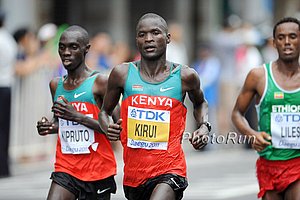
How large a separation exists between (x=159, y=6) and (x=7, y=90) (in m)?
14.0

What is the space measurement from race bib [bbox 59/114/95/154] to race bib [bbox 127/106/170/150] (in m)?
0.78

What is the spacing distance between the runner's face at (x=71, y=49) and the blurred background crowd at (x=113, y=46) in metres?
5.65

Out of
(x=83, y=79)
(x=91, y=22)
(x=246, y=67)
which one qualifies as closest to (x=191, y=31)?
(x=91, y=22)

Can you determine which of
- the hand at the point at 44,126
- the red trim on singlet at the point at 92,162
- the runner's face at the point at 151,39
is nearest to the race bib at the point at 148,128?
the runner's face at the point at 151,39

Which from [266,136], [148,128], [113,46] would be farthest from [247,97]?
[113,46]

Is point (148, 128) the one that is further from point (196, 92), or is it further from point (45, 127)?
point (45, 127)

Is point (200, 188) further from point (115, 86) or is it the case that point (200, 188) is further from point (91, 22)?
point (91, 22)

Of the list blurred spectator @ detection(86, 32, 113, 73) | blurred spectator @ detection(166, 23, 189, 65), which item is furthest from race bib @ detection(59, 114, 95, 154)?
blurred spectator @ detection(166, 23, 189, 65)

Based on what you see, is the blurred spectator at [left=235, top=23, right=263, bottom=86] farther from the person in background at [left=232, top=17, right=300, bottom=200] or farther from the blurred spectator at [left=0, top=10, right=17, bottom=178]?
the person in background at [left=232, top=17, right=300, bottom=200]

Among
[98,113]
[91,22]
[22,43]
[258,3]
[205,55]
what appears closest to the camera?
[98,113]

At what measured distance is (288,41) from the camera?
31.0 ft

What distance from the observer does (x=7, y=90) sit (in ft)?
50.5

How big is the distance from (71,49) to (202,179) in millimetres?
6760

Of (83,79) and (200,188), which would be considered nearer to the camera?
(83,79)
